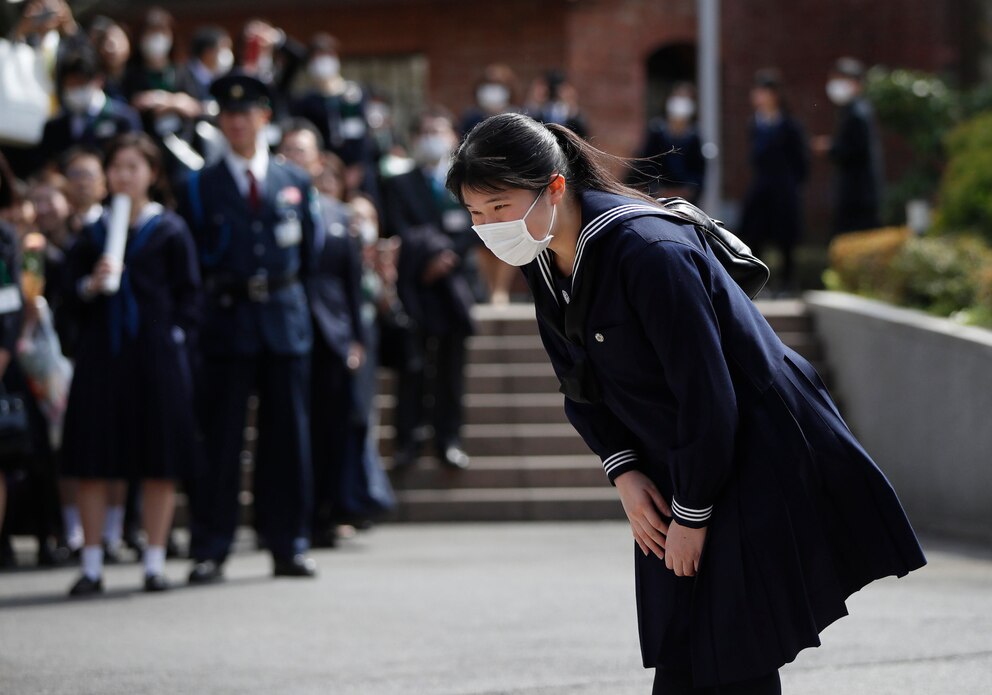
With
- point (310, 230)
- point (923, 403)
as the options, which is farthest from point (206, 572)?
point (923, 403)

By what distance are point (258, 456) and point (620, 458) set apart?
5.08 meters

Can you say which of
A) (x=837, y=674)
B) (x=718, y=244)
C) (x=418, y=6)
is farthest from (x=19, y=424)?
(x=418, y=6)

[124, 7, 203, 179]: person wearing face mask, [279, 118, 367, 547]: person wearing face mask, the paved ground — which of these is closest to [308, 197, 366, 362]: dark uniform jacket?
[279, 118, 367, 547]: person wearing face mask

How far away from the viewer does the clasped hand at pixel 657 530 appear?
368 centimetres

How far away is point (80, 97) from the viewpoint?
11.6 meters

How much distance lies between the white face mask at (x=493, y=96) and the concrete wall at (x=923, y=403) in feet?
A: 14.5

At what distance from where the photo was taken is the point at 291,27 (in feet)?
76.1

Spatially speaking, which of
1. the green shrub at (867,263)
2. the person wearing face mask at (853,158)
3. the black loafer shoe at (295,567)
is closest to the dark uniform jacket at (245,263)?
the black loafer shoe at (295,567)

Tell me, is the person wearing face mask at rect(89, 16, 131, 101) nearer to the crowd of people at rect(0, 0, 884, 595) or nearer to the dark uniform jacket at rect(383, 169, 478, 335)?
the crowd of people at rect(0, 0, 884, 595)

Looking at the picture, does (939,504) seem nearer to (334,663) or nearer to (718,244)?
(334,663)

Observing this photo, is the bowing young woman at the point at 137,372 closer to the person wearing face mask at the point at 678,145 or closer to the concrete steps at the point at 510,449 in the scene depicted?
the concrete steps at the point at 510,449

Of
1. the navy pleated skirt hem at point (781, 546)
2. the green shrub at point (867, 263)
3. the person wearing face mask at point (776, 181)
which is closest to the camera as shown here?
the navy pleated skirt hem at point (781, 546)

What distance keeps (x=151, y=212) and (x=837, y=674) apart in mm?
4361

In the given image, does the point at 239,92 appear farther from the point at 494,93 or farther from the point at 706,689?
the point at 494,93
